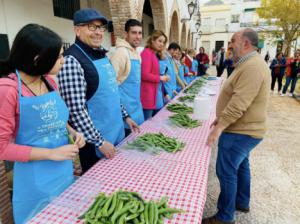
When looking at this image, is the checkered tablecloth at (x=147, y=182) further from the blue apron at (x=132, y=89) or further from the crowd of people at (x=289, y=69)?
the crowd of people at (x=289, y=69)

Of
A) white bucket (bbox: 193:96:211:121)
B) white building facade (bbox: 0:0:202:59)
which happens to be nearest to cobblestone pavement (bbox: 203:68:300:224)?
white bucket (bbox: 193:96:211:121)

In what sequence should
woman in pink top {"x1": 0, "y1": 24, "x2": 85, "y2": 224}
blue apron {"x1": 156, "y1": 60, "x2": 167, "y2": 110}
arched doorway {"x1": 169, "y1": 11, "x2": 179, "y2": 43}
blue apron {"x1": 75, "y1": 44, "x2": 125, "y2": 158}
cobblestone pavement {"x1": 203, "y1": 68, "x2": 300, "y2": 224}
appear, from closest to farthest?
woman in pink top {"x1": 0, "y1": 24, "x2": 85, "y2": 224} < blue apron {"x1": 75, "y1": 44, "x2": 125, "y2": 158} < cobblestone pavement {"x1": 203, "y1": 68, "x2": 300, "y2": 224} < blue apron {"x1": 156, "y1": 60, "x2": 167, "y2": 110} < arched doorway {"x1": 169, "y1": 11, "x2": 179, "y2": 43}

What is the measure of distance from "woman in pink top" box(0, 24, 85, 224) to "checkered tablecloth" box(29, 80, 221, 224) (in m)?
0.18

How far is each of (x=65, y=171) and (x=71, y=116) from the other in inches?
16.9

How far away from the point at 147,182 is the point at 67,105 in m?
0.85

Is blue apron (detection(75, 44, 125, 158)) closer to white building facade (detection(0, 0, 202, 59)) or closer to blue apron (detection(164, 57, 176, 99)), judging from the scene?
blue apron (detection(164, 57, 176, 99))

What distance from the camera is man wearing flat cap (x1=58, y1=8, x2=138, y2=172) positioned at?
71.1 inches

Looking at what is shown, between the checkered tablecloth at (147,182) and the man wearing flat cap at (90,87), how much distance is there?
24cm

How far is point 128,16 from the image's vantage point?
17.9 feet

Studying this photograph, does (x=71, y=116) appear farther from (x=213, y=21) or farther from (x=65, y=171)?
(x=213, y=21)

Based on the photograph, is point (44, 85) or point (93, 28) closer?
point (44, 85)

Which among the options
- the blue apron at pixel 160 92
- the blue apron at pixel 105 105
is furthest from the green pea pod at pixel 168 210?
the blue apron at pixel 160 92

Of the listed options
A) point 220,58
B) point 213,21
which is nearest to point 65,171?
point 220,58

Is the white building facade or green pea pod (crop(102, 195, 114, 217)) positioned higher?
the white building facade
